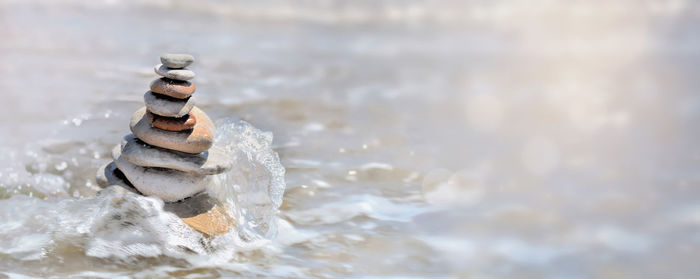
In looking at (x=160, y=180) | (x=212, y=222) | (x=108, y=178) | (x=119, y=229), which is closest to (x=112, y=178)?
(x=108, y=178)

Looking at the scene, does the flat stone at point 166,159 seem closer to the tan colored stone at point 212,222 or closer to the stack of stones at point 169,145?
the stack of stones at point 169,145

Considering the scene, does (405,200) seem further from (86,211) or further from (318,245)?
(86,211)

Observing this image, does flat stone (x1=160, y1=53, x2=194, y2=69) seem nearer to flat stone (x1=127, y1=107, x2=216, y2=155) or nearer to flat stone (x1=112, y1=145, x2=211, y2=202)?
flat stone (x1=127, y1=107, x2=216, y2=155)

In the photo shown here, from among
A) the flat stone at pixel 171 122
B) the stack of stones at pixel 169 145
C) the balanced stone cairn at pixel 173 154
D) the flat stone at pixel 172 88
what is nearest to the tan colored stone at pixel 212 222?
the balanced stone cairn at pixel 173 154

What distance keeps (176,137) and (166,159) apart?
138mm

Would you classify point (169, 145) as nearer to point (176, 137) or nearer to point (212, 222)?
point (176, 137)

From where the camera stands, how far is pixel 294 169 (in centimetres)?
597

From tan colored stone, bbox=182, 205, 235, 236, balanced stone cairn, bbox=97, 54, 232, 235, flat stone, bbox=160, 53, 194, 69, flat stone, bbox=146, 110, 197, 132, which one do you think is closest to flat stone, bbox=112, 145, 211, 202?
balanced stone cairn, bbox=97, 54, 232, 235

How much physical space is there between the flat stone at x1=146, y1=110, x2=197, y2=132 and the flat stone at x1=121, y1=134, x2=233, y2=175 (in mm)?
148

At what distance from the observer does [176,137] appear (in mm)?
4496

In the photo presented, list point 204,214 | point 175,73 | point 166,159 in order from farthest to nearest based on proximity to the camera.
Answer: point 204,214 → point 166,159 → point 175,73

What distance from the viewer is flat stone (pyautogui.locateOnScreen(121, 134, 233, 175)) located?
4508 millimetres

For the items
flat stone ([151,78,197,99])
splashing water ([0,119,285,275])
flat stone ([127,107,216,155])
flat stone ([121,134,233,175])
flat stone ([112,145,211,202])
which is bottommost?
splashing water ([0,119,285,275])

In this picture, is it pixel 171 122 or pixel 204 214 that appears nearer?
pixel 171 122
